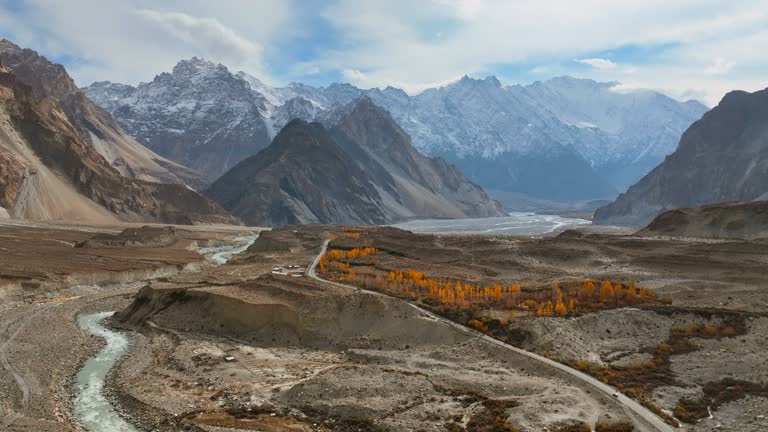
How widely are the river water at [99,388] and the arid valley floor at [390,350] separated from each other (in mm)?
686

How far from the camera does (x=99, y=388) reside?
43.4 m

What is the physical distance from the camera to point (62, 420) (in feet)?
121

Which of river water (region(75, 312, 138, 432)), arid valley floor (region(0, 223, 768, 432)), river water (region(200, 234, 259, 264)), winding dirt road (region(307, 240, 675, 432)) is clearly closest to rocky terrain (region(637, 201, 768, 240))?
arid valley floor (region(0, 223, 768, 432))

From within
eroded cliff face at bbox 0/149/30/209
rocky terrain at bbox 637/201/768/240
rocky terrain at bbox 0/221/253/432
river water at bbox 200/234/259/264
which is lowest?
river water at bbox 200/234/259/264

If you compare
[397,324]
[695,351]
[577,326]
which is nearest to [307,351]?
[397,324]

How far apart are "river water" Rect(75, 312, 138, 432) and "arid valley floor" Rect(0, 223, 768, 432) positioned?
2.25ft

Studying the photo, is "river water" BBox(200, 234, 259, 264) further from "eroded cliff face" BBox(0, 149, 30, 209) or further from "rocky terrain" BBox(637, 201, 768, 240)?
"rocky terrain" BBox(637, 201, 768, 240)

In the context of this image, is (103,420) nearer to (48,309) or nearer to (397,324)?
(397,324)

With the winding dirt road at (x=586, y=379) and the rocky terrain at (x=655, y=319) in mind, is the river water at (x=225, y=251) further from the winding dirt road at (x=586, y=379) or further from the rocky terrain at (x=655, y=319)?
the winding dirt road at (x=586, y=379)

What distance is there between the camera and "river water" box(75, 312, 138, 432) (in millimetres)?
37000

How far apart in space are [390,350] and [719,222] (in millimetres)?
103554

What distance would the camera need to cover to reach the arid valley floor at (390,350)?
37000 millimetres

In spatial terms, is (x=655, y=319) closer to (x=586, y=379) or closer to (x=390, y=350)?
(x=586, y=379)

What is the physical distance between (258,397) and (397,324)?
56.3ft
